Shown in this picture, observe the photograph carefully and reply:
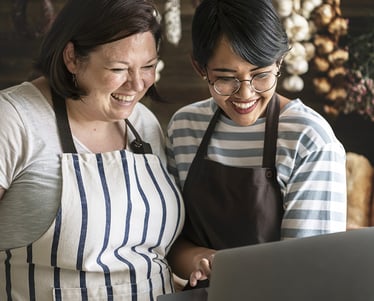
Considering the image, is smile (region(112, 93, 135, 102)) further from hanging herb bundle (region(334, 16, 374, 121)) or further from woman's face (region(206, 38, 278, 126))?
hanging herb bundle (region(334, 16, 374, 121))

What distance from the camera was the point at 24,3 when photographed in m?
2.64

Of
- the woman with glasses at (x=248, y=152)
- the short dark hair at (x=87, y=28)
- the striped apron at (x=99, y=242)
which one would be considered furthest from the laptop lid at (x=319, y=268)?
the short dark hair at (x=87, y=28)

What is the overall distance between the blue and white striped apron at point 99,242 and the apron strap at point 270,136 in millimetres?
237

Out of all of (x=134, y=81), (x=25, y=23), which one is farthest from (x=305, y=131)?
(x=25, y=23)

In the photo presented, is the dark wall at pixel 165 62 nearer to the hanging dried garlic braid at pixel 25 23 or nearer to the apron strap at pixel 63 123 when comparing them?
the hanging dried garlic braid at pixel 25 23

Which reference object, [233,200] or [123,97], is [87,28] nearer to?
[123,97]

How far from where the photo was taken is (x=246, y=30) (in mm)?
1396

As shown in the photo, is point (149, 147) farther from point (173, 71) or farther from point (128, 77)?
point (173, 71)

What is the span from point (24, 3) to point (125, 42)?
128 cm

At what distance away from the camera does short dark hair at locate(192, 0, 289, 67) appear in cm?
139

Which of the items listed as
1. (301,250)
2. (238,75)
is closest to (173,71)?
(238,75)

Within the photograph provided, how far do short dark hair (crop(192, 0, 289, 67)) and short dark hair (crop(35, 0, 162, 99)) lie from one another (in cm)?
14

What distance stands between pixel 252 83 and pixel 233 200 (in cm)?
26

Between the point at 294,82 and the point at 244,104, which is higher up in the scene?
the point at 244,104
